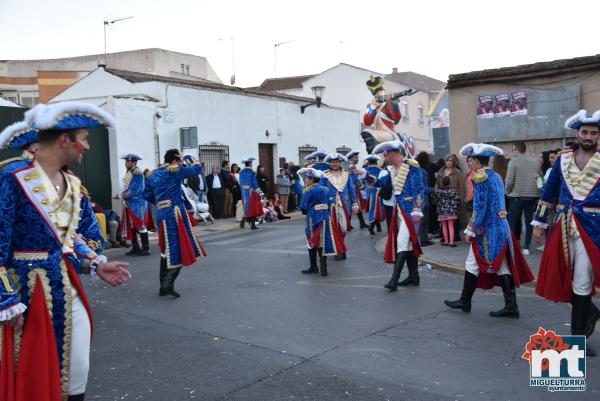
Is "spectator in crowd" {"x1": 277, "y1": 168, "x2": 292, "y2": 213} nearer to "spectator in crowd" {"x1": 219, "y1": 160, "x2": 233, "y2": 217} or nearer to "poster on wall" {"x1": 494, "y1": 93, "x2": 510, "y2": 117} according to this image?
"spectator in crowd" {"x1": 219, "y1": 160, "x2": 233, "y2": 217}

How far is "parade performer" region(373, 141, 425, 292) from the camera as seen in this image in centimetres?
777

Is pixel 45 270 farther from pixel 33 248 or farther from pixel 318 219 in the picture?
pixel 318 219

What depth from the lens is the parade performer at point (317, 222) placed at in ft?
31.1

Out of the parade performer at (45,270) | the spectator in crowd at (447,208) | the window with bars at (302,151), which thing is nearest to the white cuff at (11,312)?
the parade performer at (45,270)

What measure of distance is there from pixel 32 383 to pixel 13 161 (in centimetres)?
118

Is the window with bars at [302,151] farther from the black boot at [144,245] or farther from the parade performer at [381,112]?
the black boot at [144,245]

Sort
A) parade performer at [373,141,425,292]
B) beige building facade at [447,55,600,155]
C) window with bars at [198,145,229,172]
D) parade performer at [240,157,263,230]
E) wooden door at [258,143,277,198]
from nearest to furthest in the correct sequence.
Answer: parade performer at [373,141,425,292] < beige building facade at [447,55,600,155] < parade performer at [240,157,263,230] < window with bars at [198,145,229,172] < wooden door at [258,143,277,198]

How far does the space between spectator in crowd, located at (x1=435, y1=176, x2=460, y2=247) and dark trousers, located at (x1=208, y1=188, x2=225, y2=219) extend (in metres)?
9.44

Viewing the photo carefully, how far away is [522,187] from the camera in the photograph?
10.2 meters

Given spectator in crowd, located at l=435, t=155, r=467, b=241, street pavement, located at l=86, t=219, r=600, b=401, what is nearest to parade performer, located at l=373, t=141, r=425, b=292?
street pavement, located at l=86, t=219, r=600, b=401

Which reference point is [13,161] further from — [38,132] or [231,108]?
[231,108]

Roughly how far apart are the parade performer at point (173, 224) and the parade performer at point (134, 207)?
13.2ft

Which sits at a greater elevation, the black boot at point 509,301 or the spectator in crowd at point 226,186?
the spectator in crowd at point 226,186

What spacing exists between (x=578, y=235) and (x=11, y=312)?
167 inches
